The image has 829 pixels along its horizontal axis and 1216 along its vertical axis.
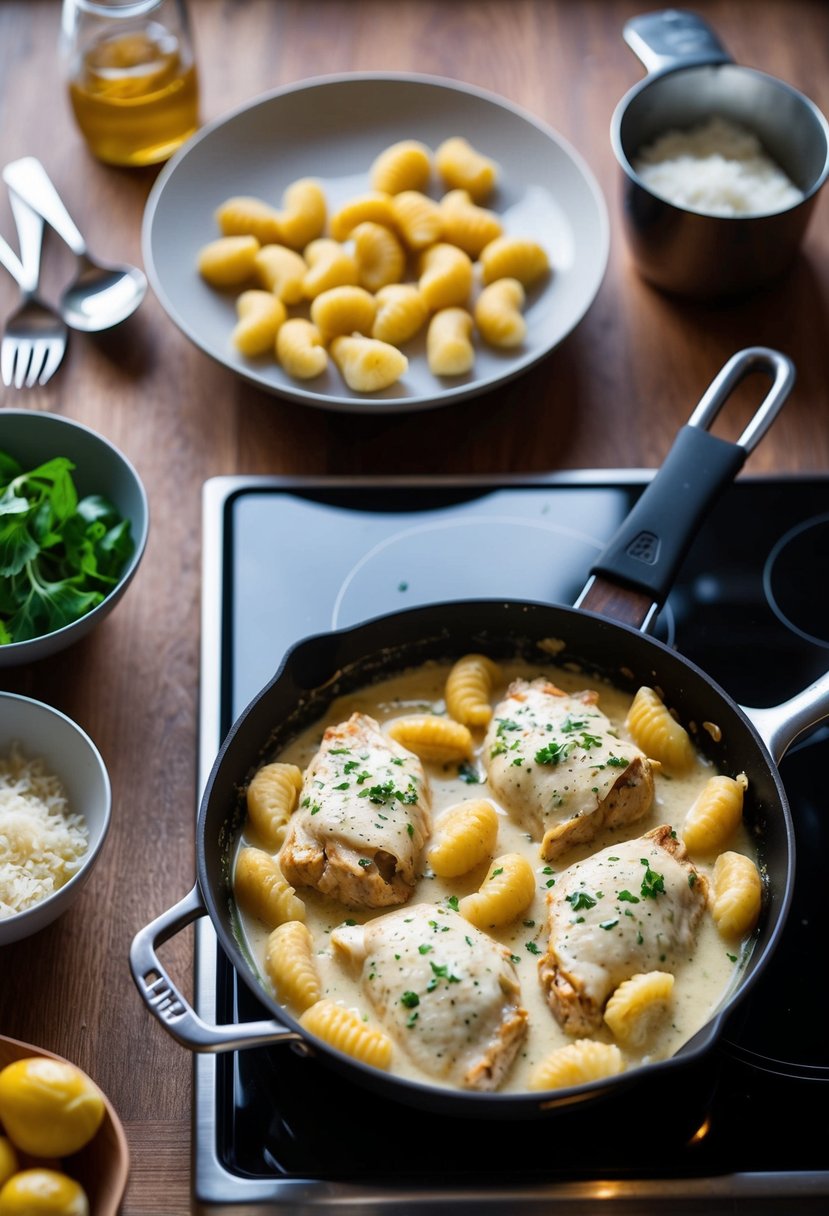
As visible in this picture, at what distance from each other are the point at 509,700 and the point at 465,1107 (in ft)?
1.69

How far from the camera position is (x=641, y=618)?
4.99ft

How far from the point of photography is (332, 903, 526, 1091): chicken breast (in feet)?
3.89

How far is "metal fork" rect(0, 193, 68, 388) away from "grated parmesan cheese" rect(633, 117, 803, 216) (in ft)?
3.34

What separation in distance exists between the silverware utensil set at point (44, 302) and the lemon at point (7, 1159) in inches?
49.3

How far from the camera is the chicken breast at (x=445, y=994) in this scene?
3.89 ft

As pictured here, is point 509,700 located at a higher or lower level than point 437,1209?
higher

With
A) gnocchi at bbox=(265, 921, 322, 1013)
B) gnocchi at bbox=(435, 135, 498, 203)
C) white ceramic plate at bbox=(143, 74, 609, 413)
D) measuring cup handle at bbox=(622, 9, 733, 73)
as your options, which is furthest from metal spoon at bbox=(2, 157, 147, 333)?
gnocchi at bbox=(265, 921, 322, 1013)

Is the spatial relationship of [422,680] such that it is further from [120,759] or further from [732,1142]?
[732,1142]

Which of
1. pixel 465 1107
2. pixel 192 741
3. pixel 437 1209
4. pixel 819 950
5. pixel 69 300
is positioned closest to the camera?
pixel 465 1107

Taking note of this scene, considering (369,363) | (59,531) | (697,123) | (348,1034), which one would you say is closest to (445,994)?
(348,1034)

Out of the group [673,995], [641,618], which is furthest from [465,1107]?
[641,618]

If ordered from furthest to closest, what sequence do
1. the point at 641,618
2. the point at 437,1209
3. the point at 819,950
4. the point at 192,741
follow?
the point at 192,741, the point at 641,618, the point at 819,950, the point at 437,1209

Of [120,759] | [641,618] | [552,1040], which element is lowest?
[120,759]

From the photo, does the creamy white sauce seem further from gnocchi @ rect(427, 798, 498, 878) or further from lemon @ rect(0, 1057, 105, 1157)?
lemon @ rect(0, 1057, 105, 1157)
